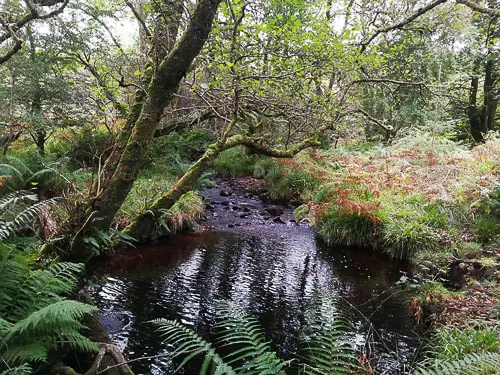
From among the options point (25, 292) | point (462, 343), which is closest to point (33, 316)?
point (25, 292)

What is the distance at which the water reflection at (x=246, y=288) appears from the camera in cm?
418

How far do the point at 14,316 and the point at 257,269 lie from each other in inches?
169

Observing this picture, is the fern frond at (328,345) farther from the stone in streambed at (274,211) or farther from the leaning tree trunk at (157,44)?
the stone in streambed at (274,211)

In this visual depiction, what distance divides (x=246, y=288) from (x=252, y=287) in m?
0.12

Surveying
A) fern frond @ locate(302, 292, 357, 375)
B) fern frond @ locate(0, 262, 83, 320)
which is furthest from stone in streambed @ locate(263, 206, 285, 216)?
fern frond @ locate(0, 262, 83, 320)

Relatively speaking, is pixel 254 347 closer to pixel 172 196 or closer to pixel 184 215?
pixel 172 196

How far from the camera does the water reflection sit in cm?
418

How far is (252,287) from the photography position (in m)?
5.62

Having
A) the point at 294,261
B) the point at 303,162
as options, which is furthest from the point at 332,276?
the point at 303,162

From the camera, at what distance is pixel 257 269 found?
638 cm

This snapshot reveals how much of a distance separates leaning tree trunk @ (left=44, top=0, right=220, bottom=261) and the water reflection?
4.14 ft

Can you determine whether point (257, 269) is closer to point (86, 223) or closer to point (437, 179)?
point (86, 223)

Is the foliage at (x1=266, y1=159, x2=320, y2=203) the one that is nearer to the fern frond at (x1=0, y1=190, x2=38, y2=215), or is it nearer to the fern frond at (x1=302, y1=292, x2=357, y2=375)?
the fern frond at (x1=302, y1=292, x2=357, y2=375)

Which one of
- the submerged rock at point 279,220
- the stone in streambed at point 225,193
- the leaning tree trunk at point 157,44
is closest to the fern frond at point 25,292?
the leaning tree trunk at point 157,44
